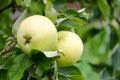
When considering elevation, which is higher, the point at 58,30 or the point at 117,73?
the point at 58,30

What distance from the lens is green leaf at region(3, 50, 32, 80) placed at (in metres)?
0.80

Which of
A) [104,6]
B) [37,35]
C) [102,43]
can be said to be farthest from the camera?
[102,43]

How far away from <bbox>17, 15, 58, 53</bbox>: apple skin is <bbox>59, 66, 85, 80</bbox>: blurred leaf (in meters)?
0.13

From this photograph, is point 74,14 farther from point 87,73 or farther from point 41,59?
point 87,73

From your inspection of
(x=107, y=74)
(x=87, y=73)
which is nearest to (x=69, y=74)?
(x=107, y=74)

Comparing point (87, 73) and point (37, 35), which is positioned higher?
point (37, 35)

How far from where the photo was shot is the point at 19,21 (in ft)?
2.70

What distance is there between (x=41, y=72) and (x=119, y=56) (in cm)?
85

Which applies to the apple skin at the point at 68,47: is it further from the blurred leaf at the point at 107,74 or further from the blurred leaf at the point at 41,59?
the blurred leaf at the point at 107,74

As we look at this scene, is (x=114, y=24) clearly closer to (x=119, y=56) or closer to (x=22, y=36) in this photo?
(x=119, y=56)

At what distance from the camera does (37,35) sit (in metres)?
0.73

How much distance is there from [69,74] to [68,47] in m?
0.11

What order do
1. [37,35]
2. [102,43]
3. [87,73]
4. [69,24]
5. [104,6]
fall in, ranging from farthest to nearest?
[87,73], [102,43], [104,6], [69,24], [37,35]

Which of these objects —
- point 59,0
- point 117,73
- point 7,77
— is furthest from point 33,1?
point 117,73
